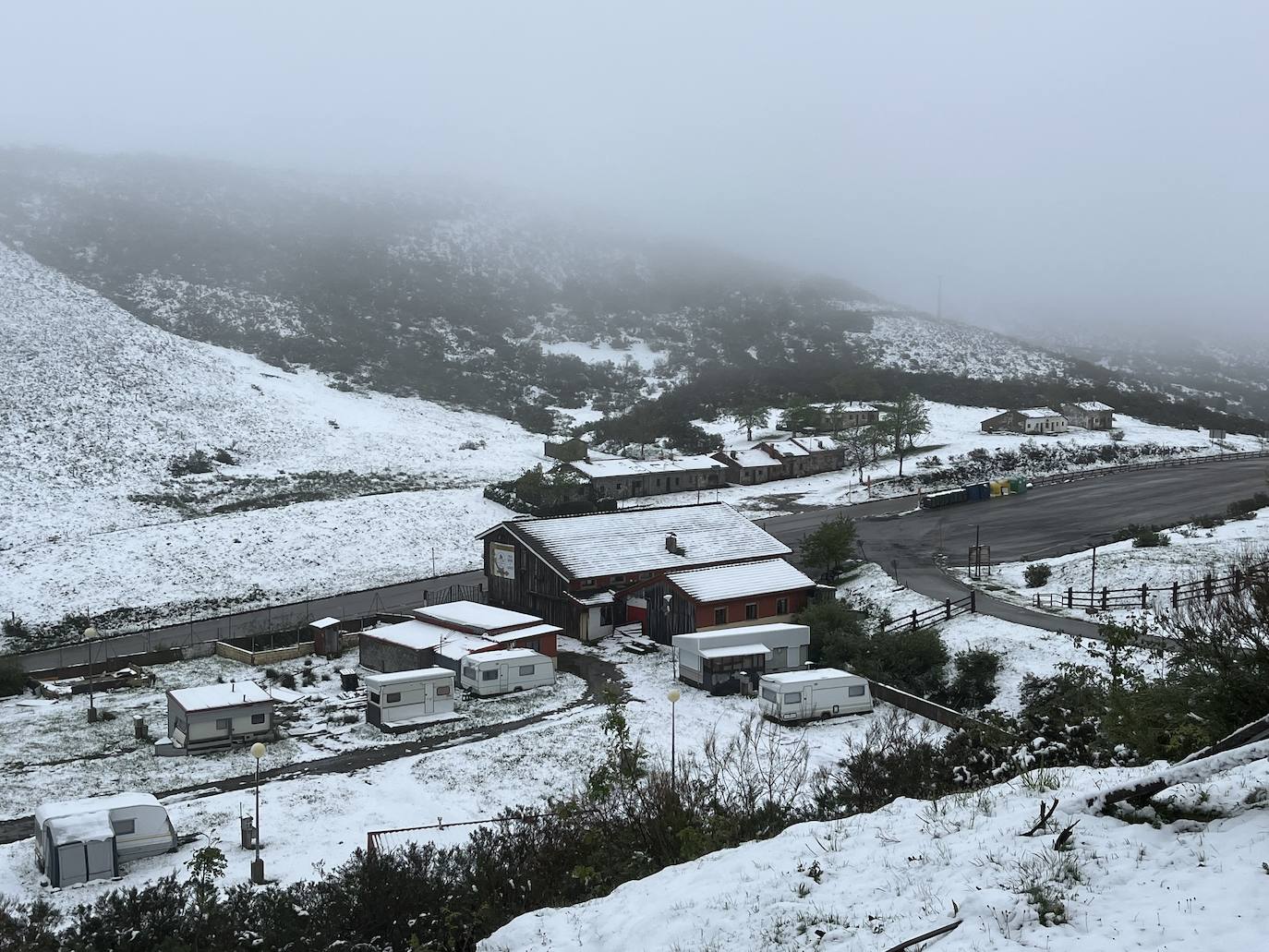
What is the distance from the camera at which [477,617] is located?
40062 mm

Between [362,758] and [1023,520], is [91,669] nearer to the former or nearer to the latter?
[362,758]

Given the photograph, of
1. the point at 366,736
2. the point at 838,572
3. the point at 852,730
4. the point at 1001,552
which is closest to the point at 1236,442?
the point at 1001,552

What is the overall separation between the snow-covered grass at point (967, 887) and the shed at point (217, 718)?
68.5 feet

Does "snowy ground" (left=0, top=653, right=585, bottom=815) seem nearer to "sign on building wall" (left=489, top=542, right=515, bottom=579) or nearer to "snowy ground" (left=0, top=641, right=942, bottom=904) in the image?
"snowy ground" (left=0, top=641, right=942, bottom=904)

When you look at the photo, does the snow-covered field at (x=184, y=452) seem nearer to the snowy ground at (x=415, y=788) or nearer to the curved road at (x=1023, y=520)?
the snowy ground at (x=415, y=788)

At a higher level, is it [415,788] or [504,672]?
[415,788]

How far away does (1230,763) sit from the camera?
33.8 ft

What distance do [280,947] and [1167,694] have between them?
44.2ft

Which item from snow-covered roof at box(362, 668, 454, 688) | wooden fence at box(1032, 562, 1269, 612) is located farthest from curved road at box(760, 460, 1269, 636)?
snow-covered roof at box(362, 668, 454, 688)

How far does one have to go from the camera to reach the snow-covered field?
51656mm

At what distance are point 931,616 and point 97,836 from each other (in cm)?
2897

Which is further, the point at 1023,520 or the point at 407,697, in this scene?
the point at 1023,520

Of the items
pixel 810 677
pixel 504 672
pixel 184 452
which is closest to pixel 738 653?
pixel 810 677

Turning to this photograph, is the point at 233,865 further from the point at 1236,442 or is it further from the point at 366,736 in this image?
the point at 1236,442
